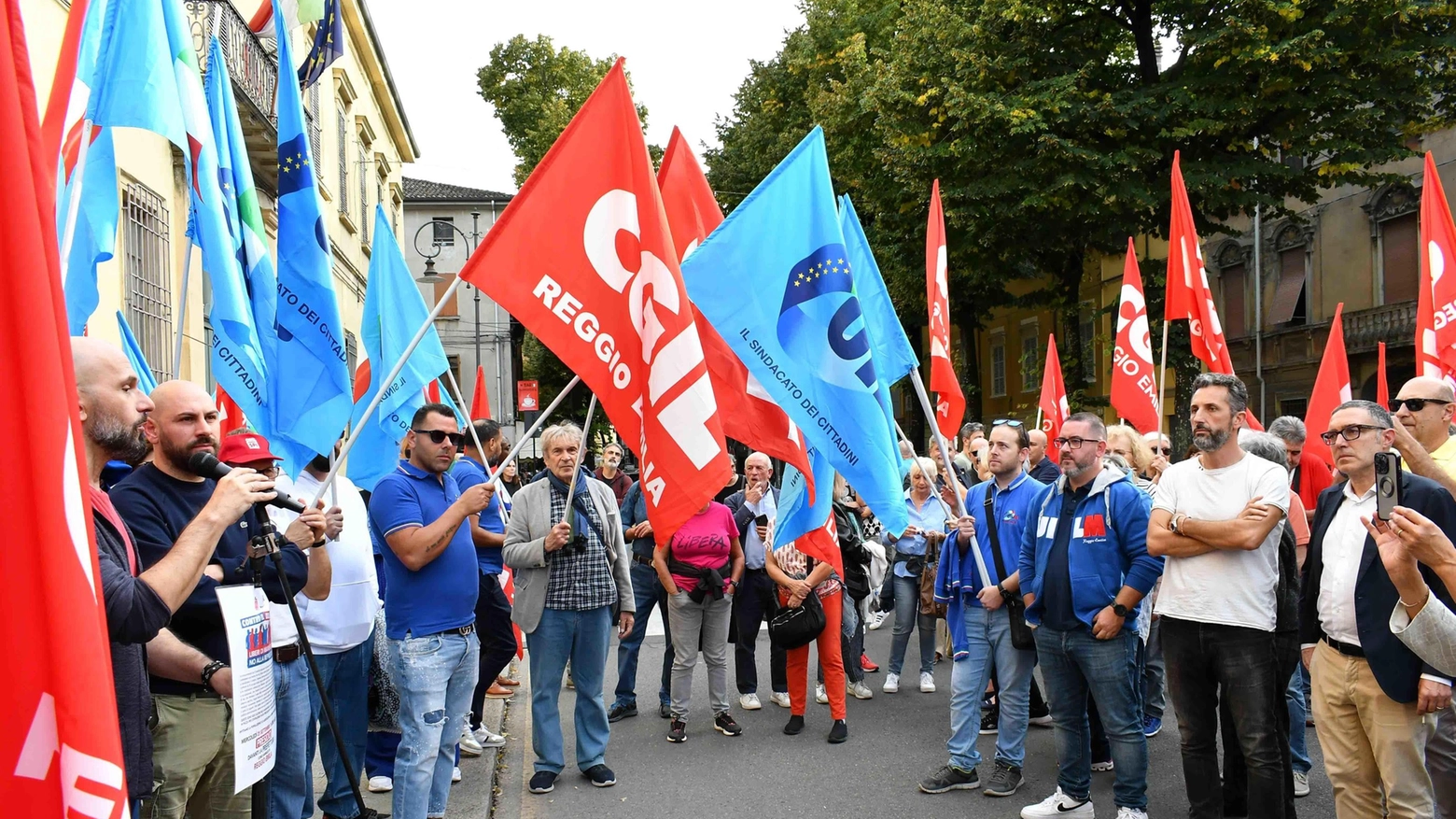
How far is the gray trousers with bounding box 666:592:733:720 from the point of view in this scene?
7.90 meters

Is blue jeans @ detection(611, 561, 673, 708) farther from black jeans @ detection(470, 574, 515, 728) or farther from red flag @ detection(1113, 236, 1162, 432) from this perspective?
red flag @ detection(1113, 236, 1162, 432)

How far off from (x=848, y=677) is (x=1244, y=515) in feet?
16.9

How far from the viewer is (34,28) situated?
7992mm

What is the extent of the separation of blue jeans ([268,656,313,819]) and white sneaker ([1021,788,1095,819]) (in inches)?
138

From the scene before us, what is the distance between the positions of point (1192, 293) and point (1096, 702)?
4.94 metres

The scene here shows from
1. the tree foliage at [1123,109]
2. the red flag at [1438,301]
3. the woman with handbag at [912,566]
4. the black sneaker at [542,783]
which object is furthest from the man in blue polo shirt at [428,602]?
the tree foliage at [1123,109]

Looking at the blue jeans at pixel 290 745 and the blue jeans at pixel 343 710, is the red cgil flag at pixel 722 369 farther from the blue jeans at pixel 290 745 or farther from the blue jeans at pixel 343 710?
the blue jeans at pixel 290 745

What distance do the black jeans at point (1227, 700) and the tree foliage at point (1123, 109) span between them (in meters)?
14.6

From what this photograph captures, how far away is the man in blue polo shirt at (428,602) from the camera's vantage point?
202 inches

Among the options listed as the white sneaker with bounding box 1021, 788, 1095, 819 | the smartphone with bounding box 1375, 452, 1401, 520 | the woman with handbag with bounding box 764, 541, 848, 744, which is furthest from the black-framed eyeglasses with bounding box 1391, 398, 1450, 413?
the woman with handbag with bounding box 764, 541, 848, 744

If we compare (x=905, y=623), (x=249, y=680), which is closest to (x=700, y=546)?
(x=905, y=623)

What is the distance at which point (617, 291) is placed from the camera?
181 inches

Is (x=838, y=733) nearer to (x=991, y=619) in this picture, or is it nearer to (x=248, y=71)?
(x=991, y=619)

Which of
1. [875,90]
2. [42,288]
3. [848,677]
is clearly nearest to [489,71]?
[875,90]
